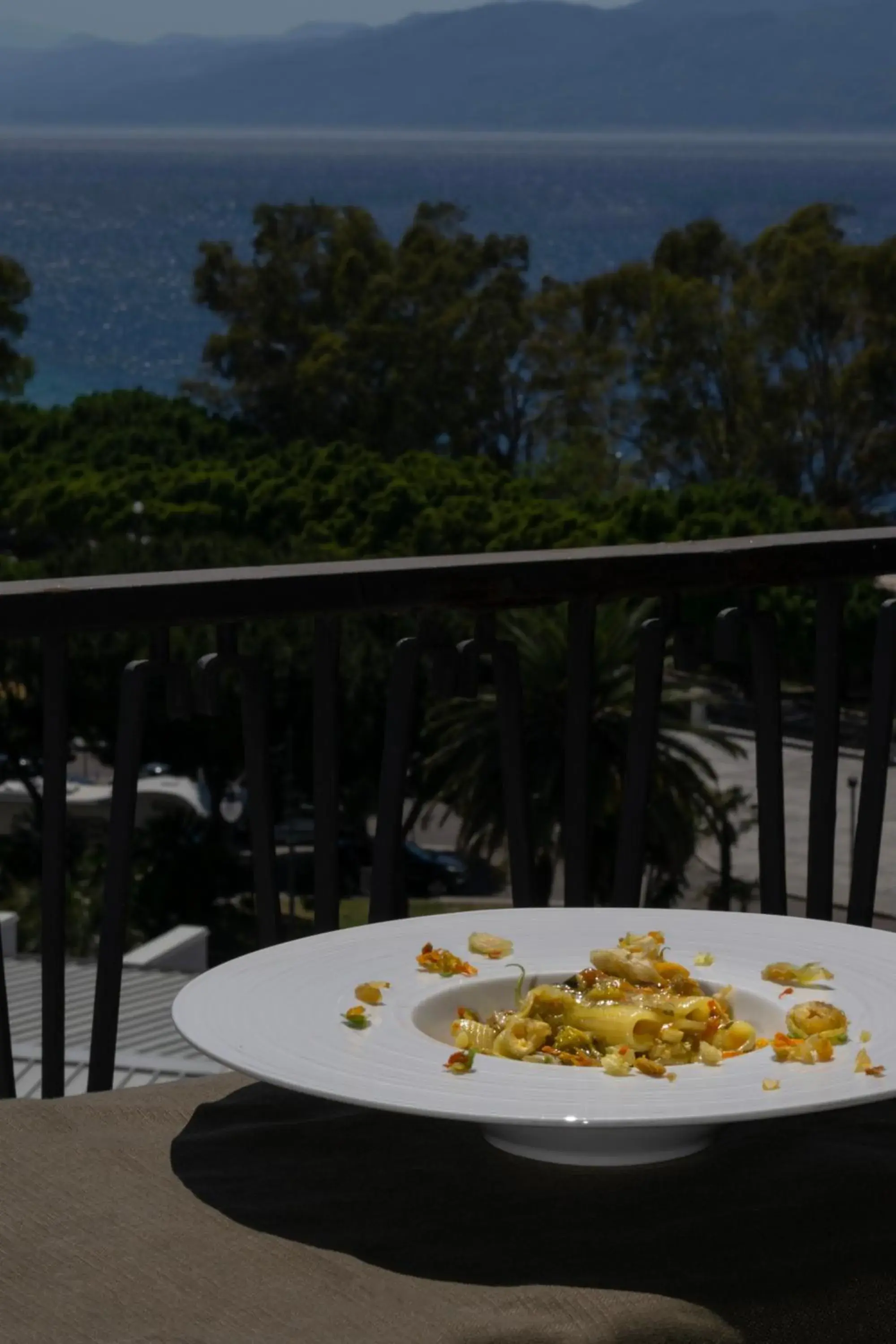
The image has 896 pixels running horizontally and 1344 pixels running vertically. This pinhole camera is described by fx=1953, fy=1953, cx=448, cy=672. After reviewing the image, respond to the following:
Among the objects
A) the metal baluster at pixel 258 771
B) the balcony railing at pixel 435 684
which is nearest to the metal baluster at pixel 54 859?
the balcony railing at pixel 435 684

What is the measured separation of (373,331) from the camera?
7062 centimetres

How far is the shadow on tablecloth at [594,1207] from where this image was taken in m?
1.00

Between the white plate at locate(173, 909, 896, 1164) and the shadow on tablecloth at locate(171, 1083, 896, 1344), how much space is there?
0.04m

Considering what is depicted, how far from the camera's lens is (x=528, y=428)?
7375cm

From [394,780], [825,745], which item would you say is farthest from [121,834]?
[825,745]

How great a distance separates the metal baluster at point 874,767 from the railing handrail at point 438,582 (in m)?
0.10

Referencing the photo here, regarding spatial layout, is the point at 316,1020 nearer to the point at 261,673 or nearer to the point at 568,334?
the point at 261,673

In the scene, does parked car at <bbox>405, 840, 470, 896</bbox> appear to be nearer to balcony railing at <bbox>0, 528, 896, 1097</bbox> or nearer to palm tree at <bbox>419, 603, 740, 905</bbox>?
A: palm tree at <bbox>419, 603, 740, 905</bbox>

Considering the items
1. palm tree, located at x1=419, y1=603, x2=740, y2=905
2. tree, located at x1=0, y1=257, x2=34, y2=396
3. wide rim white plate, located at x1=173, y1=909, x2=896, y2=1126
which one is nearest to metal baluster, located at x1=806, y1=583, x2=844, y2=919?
wide rim white plate, located at x1=173, y1=909, x2=896, y2=1126

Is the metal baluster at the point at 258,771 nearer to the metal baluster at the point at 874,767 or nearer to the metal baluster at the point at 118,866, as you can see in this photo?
the metal baluster at the point at 118,866

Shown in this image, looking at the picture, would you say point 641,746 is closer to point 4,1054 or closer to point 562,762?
point 4,1054

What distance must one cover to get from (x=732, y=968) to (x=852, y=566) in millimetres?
1324

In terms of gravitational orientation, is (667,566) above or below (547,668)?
above

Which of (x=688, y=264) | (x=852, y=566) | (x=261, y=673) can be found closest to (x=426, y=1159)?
(x=261, y=673)
